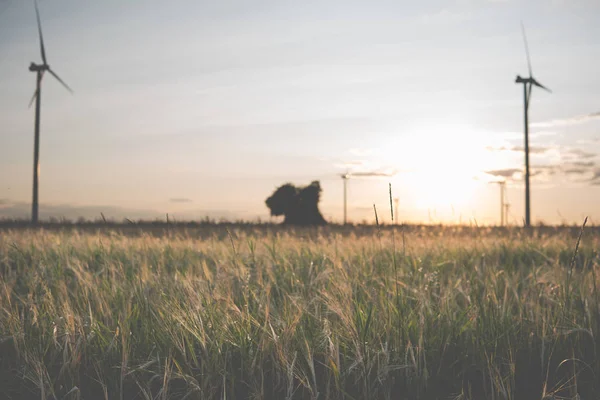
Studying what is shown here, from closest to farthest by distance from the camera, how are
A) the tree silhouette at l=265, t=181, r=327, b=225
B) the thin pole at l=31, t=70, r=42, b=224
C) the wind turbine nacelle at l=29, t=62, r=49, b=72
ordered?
the thin pole at l=31, t=70, r=42, b=224
the wind turbine nacelle at l=29, t=62, r=49, b=72
the tree silhouette at l=265, t=181, r=327, b=225

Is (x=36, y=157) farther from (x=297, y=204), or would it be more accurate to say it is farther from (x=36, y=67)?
(x=297, y=204)

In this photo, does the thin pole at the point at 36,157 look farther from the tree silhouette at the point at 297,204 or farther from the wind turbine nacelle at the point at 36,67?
the tree silhouette at the point at 297,204

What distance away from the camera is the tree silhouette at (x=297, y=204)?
116ft

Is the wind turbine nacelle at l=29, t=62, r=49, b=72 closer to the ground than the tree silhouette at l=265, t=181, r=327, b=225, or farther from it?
farther from it

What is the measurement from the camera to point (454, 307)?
12.9ft

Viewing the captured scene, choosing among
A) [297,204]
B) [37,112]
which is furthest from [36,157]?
[297,204]

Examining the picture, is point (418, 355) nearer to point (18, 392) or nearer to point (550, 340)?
point (550, 340)

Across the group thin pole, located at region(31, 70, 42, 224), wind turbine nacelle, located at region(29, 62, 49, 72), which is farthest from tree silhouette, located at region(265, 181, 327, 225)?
wind turbine nacelle, located at region(29, 62, 49, 72)

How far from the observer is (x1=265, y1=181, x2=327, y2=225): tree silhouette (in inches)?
1398

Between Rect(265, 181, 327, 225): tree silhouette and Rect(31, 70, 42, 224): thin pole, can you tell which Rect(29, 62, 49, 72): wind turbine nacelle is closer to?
Rect(31, 70, 42, 224): thin pole

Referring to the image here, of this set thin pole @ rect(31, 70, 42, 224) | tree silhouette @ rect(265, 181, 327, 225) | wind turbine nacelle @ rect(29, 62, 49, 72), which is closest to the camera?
thin pole @ rect(31, 70, 42, 224)

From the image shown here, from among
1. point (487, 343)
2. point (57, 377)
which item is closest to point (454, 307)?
point (487, 343)

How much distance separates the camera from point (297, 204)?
3569 centimetres

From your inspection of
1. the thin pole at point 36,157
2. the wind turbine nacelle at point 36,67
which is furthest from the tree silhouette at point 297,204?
the wind turbine nacelle at point 36,67
